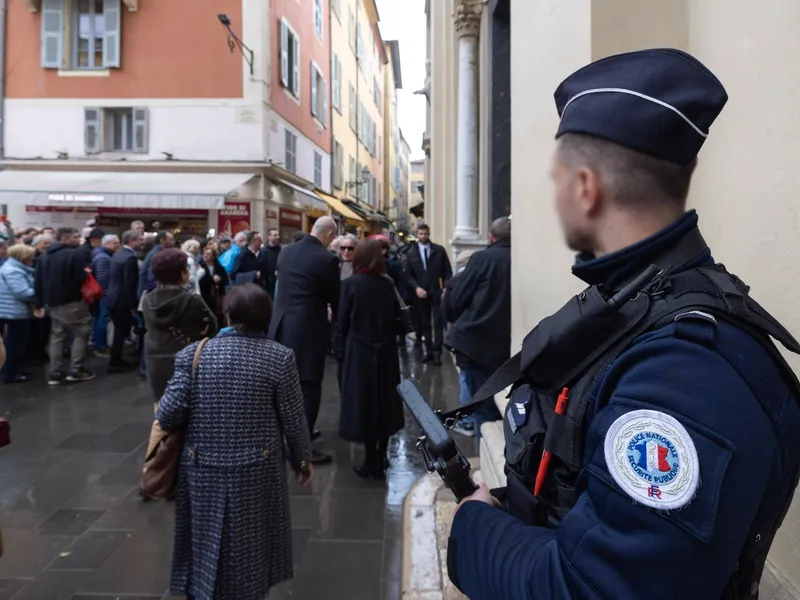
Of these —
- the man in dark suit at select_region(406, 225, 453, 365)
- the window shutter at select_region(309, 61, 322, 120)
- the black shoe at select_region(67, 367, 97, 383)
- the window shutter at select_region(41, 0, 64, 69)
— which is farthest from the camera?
the window shutter at select_region(309, 61, 322, 120)

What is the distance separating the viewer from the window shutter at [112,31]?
673 inches

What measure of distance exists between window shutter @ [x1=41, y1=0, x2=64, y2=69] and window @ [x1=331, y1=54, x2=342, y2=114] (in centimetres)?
1199

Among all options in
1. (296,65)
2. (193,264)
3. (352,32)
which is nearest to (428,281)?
(193,264)

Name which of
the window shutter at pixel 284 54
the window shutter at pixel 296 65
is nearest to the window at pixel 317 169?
the window shutter at pixel 296 65

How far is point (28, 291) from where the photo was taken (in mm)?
7852

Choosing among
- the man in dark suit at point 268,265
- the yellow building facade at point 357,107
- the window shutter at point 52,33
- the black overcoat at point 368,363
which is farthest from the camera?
the yellow building facade at point 357,107

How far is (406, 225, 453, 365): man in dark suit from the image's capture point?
364 inches

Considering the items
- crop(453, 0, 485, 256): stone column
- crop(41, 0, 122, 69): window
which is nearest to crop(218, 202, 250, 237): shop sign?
crop(41, 0, 122, 69): window

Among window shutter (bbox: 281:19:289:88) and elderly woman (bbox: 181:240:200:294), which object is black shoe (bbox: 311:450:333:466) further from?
window shutter (bbox: 281:19:289:88)

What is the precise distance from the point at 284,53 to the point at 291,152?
10.1 ft

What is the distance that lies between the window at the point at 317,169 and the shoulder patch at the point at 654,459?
24.1m

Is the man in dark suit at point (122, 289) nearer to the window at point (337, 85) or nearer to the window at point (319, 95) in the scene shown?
the window at point (319, 95)

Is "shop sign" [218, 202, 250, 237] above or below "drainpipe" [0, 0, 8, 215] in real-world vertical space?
below

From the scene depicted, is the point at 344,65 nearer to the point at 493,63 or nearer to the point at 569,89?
the point at 493,63
